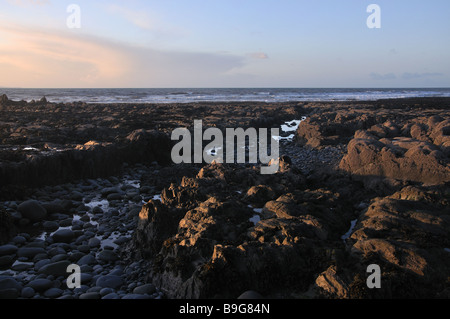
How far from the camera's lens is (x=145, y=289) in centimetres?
916

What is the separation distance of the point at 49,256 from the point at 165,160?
1545 cm

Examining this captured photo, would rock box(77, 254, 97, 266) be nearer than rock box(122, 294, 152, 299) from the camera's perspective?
No

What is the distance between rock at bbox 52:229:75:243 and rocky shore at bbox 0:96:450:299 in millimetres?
55

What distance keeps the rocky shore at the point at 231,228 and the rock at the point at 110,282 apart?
34 millimetres

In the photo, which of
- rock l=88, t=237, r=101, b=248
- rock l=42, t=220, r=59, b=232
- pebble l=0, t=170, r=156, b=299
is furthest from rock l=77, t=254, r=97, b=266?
rock l=42, t=220, r=59, b=232

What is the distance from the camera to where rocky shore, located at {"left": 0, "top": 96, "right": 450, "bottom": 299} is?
835cm

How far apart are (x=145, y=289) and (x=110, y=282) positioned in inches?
55.5

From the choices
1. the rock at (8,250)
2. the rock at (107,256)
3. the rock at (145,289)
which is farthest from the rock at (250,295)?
the rock at (8,250)

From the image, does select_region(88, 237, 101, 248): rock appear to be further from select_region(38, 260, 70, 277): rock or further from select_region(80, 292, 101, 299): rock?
select_region(80, 292, 101, 299): rock

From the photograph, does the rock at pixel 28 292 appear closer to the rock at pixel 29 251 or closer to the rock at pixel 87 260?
the rock at pixel 87 260

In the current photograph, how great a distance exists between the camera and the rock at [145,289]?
911cm

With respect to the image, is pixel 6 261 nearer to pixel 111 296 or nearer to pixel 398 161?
pixel 111 296
